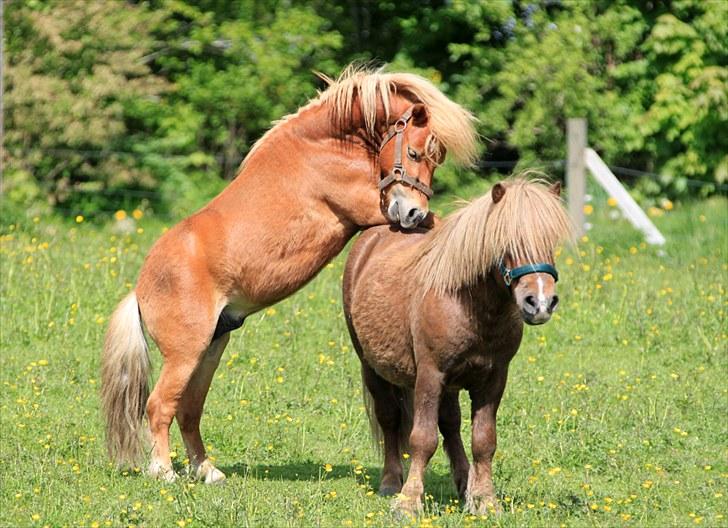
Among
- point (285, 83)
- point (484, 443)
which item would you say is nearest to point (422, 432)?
point (484, 443)

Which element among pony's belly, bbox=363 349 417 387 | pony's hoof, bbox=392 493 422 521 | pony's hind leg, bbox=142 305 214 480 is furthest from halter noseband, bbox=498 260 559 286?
pony's hind leg, bbox=142 305 214 480

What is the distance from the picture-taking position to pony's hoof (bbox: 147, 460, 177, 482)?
6926 millimetres

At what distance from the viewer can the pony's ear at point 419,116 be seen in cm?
670

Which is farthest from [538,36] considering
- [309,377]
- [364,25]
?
[309,377]

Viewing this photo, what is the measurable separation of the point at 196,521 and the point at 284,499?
2.21 feet

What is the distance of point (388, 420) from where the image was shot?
7.05 metres

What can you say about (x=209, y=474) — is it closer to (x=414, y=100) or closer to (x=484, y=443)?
(x=484, y=443)

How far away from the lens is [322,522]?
6082 mm

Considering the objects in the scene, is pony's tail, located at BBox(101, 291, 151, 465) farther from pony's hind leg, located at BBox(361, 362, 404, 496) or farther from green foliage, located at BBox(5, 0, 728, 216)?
green foliage, located at BBox(5, 0, 728, 216)

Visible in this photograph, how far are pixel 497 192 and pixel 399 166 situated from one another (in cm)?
86

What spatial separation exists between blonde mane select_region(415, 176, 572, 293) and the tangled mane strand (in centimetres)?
59

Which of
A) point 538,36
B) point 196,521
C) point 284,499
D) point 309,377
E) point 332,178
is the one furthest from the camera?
point 538,36

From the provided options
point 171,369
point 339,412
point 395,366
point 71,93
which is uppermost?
point 395,366

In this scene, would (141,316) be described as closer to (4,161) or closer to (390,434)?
(390,434)
